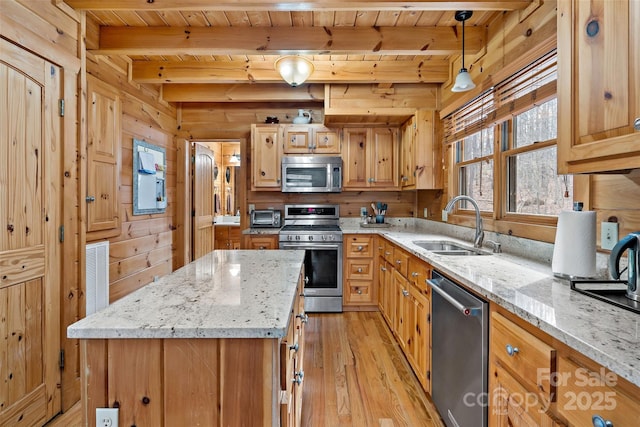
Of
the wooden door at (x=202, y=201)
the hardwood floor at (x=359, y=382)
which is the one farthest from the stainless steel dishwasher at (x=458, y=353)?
the wooden door at (x=202, y=201)

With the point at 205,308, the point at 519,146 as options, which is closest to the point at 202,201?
the point at 205,308

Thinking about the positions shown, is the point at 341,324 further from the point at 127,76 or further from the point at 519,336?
the point at 127,76

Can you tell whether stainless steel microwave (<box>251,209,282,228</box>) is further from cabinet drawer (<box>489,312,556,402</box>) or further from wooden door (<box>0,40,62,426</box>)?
cabinet drawer (<box>489,312,556,402</box>)

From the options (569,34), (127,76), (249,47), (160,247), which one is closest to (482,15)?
(569,34)

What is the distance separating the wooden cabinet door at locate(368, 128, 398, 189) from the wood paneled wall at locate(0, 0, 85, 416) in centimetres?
283

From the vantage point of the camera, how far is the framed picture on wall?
3064 millimetres

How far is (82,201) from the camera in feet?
6.92

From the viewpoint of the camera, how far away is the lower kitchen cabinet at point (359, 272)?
3469 millimetres

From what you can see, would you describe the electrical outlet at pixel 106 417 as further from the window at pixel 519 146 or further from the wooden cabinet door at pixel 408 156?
the wooden cabinet door at pixel 408 156

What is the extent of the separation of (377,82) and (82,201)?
2742 millimetres

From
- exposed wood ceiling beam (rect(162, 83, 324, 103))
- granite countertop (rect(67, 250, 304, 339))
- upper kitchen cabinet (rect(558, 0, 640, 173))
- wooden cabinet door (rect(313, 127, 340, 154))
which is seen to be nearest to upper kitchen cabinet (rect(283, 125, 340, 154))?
wooden cabinet door (rect(313, 127, 340, 154))

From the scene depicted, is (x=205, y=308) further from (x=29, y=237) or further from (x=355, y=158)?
(x=355, y=158)

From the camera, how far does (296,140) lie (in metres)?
3.78

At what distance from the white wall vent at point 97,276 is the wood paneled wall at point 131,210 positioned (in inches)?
3.9
